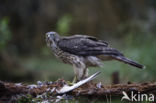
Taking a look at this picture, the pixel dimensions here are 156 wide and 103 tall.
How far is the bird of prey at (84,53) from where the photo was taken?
19.4ft

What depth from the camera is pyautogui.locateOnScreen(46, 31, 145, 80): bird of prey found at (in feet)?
19.4

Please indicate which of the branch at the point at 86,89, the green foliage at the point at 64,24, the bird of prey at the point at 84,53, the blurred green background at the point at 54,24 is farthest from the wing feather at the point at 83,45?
the green foliage at the point at 64,24

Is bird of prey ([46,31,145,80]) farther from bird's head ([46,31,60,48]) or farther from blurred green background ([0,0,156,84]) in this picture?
blurred green background ([0,0,156,84])

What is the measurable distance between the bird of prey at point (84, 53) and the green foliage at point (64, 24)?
20.7ft

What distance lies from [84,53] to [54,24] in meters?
8.32

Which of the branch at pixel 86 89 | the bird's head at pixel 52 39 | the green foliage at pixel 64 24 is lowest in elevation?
the branch at pixel 86 89

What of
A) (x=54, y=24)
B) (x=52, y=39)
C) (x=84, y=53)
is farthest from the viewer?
(x=54, y=24)

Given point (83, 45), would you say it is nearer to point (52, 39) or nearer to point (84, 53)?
point (84, 53)

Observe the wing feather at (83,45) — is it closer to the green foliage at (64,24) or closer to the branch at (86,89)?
the branch at (86,89)

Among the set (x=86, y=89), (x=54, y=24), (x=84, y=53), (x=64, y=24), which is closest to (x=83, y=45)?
(x=84, y=53)

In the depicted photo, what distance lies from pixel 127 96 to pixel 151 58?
14.6 ft

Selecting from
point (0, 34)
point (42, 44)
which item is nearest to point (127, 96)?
point (0, 34)

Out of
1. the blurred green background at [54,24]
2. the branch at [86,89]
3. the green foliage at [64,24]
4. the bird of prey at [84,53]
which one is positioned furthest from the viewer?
the green foliage at [64,24]

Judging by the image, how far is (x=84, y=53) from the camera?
601 cm
